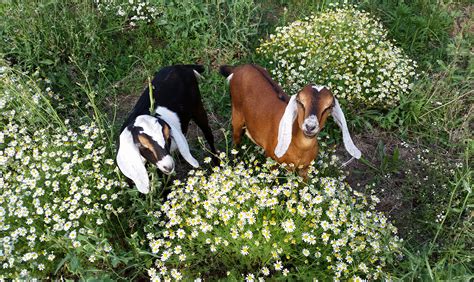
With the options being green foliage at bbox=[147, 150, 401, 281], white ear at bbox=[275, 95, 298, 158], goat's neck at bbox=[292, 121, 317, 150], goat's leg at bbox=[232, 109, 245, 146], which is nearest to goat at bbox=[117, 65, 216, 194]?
goat's leg at bbox=[232, 109, 245, 146]

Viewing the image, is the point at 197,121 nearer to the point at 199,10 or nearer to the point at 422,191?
the point at 199,10

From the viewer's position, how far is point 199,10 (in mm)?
5145

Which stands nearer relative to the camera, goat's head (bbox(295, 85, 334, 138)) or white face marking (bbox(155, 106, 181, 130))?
goat's head (bbox(295, 85, 334, 138))

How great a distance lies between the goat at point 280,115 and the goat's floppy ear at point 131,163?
1.12 metres

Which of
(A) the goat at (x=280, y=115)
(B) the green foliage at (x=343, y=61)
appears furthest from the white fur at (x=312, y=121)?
(B) the green foliage at (x=343, y=61)

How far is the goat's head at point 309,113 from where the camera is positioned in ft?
9.77

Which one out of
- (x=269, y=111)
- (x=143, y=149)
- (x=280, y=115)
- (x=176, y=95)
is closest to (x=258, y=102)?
(x=269, y=111)

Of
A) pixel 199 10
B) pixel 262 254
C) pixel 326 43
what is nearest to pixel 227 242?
pixel 262 254

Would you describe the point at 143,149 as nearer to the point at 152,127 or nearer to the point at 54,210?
the point at 152,127

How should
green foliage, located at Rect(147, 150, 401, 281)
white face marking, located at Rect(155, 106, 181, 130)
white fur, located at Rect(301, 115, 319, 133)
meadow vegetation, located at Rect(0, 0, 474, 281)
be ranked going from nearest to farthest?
1. green foliage, located at Rect(147, 150, 401, 281)
2. meadow vegetation, located at Rect(0, 0, 474, 281)
3. white fur, located at Rect(301, 115, 319, 133)
4. white face marking, located at Rect(155, 106, 181, 130)

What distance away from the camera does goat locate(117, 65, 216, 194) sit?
122 inches

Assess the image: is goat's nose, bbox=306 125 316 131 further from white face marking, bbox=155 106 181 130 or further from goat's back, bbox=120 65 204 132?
goat's back, bbox=120 65 204 132

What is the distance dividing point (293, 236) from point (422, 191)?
1889 mm

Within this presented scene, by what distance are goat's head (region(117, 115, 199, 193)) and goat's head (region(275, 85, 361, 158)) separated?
961 mm
